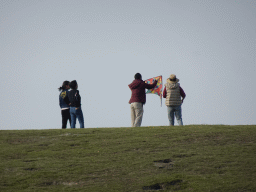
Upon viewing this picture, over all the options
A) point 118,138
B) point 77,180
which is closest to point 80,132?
point 118,138

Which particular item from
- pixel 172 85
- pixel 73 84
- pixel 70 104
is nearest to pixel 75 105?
pixel 70 104

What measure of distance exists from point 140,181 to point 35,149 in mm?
5000

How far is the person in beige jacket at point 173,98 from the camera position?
17.3 meters

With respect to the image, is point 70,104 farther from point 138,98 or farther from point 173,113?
point 173,113

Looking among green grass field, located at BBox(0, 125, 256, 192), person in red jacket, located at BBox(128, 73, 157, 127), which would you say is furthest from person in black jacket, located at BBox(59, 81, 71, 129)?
person in red jacket, located at BBox(128, 73, 157, 127)

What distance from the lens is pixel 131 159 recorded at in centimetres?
1109

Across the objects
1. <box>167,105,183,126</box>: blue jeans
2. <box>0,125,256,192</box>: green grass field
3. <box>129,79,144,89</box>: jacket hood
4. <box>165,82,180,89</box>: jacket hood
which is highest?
<box>129,79,144,89</box>: jacket hood

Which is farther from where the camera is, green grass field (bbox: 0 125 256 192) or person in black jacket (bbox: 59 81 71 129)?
person in black jacket (bbox: 59 81 71 129)

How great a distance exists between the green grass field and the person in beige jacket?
2162 mm

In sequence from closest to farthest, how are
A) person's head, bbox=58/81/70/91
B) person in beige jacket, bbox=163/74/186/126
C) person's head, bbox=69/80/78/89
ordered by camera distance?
1. person in beige jacket, bbox=163/74/186/126
2. person's head, bbox=69/80/78/89
3. person's head, bbox=58/81/70/91

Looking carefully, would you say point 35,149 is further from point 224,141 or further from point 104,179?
point 224,141

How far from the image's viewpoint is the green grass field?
923 centimetres

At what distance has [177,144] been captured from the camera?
41.4 feet

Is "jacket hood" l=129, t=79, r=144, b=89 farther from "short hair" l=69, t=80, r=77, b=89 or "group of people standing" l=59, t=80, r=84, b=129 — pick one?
"short hair" l=69, t=80, r=77, b=89
